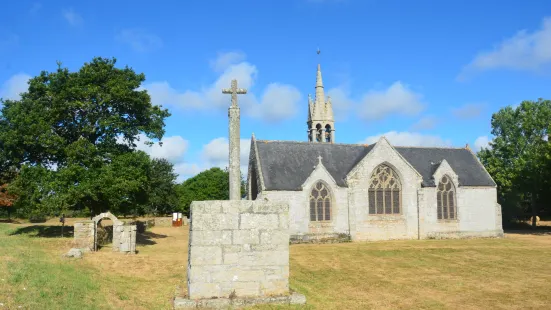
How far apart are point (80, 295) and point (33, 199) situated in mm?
16260

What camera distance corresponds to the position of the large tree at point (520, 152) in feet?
131

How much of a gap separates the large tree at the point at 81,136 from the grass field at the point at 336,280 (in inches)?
134

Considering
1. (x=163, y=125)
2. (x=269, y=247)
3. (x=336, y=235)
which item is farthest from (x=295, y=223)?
(x=269, y=247)

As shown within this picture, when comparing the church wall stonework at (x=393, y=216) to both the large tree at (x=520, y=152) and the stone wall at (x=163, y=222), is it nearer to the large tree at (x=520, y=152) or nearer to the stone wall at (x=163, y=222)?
the large tree at (x=520, y=152)

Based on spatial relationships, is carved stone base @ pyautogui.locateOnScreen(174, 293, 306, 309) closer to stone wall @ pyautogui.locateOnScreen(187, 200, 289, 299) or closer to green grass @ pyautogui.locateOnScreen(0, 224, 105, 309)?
stone wall @ pyautogui.locateOnScreen(187, 200, 289, 299)

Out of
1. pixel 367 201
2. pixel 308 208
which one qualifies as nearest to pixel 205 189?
pixel 308 208

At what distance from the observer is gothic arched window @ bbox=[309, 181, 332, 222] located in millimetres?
31406

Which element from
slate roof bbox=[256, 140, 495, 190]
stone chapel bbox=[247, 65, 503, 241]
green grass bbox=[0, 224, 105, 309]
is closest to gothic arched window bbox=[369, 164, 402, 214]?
stone chapel bbox=[247, 65, 503, 241]

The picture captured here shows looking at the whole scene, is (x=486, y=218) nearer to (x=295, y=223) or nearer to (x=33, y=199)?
(x=295, y=223)

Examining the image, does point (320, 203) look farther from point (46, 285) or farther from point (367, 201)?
point (46, 285)

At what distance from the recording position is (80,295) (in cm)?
1063

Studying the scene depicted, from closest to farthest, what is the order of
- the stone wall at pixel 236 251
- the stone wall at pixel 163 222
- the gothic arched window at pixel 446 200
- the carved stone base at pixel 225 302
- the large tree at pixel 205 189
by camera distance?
1. the carved stone base at pixel 225 302
2. the stone wall at pixel 236 251
3. the gothic arched window at pixel 446 200
4. the stone wall at pixel 163 222
5. the large tree at pixel 205 189

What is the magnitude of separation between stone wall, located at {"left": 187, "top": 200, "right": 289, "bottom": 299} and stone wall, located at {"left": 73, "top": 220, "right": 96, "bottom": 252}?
13786mm

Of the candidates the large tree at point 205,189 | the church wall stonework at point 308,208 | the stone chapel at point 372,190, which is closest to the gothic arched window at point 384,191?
the stone chapel at point 372,190
